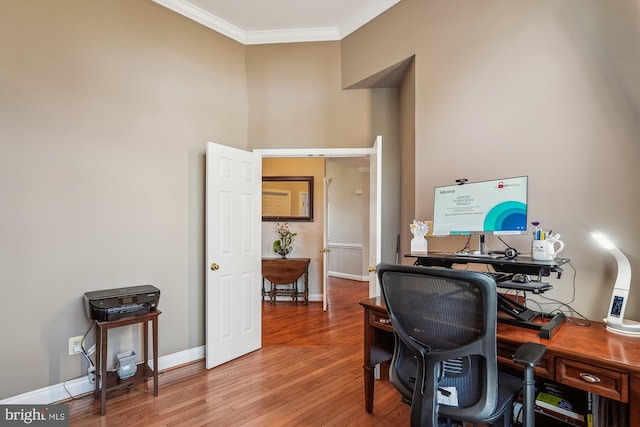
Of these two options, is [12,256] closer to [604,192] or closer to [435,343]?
[435,343]

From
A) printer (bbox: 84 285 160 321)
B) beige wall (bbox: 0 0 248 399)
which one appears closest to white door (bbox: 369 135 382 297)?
beige wall (bbox: 0 0 248 399)

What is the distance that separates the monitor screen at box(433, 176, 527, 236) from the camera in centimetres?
167

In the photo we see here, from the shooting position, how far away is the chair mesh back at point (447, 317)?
1.15 metres

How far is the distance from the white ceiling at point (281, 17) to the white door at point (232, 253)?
1276mm

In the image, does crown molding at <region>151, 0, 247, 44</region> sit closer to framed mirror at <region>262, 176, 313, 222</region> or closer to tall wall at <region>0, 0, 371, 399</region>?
tall wall at <region>0, 0, 371, 399</region>

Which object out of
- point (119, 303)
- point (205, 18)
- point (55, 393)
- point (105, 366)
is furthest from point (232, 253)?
point (205, 18)

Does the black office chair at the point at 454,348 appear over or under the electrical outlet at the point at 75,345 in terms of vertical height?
over

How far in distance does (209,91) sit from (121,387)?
2581mm

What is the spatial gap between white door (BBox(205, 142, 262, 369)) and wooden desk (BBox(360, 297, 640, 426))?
2.20 meters

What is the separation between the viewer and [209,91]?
2988mm

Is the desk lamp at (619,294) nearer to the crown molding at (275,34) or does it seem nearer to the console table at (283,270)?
the crown molding at (275,34)

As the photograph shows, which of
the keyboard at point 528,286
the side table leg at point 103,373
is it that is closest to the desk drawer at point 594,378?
the keyboard at point 528,286

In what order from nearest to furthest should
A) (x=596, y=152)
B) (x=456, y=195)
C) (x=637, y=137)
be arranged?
(x=637, y=137)
(x=596, y=152)
(x=456, y=195)

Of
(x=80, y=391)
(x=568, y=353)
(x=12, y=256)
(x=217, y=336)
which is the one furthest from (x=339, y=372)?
(x=12, y=256)
